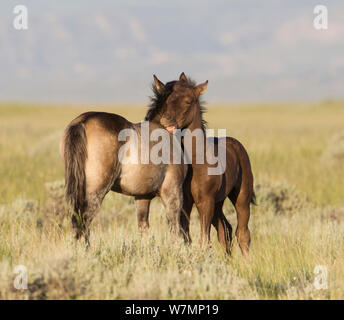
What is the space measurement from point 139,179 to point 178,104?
107 centimetres

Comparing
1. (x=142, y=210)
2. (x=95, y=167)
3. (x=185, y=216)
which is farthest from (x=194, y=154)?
(x=95, y=167)

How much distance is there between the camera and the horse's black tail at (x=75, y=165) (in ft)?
16.8

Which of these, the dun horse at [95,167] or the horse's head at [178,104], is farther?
the horse's head at [178,104]

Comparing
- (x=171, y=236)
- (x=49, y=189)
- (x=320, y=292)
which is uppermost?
(x=49, y=189)

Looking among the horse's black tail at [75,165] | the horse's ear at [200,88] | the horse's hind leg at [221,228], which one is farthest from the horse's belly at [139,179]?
the horse's hind leg at [221,228]

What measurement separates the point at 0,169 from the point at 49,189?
591cm

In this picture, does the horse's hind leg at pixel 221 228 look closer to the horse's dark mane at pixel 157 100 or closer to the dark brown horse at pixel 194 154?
the dark brown horse at pixel 194 154

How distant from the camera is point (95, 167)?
519cm

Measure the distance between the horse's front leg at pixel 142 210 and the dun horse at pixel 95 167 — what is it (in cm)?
52

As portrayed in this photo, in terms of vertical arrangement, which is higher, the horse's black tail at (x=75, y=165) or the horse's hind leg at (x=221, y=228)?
the horse's black tail at (x=75, y=165)

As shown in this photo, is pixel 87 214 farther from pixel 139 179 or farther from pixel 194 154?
pixel 194 154
